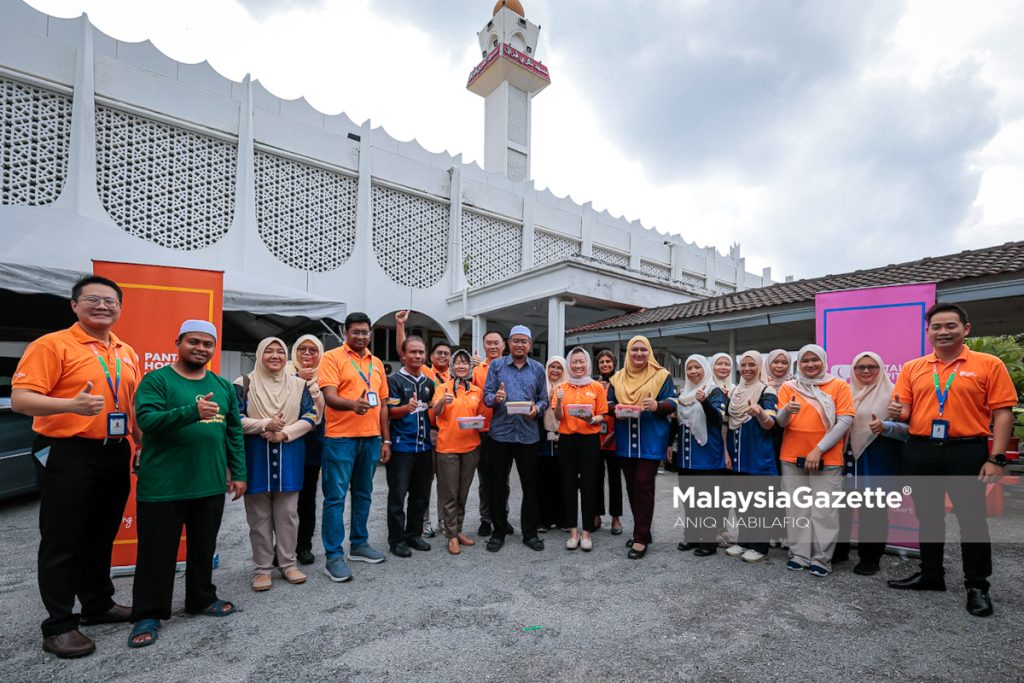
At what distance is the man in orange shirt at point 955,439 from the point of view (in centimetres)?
313

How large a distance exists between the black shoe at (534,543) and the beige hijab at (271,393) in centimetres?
214

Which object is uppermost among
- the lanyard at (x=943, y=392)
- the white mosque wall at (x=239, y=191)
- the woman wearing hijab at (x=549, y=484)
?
the white mosque wall at (x=239, y=191)

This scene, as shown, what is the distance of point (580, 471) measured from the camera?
4.32 metres

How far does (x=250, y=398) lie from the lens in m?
3.39

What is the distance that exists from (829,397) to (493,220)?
542 inches

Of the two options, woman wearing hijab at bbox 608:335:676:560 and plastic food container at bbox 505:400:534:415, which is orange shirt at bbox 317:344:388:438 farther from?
woman wearing hijab at bbox 608:335:676:560

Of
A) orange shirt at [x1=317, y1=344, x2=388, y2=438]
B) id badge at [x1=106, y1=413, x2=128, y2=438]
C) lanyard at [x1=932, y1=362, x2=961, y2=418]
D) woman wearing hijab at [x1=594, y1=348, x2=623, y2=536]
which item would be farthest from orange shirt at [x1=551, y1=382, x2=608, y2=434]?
id badge at [x1=106, y1=413, x2=128, y2=438]

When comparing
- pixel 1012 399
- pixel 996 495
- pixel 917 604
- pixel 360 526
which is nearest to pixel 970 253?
pixel 996 495

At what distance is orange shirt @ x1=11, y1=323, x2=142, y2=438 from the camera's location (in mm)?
2537

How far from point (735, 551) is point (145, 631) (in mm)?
3993

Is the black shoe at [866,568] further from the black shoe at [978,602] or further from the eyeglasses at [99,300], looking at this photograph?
the eyeglasses at [99,300]

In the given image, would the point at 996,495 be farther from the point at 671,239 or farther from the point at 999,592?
the point at 671,239

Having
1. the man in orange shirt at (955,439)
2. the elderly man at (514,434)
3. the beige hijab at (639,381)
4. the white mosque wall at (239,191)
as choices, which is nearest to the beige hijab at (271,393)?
the elderly man at (514,434)

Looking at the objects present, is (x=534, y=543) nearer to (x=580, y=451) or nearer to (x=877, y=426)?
(x=580, y=451)
